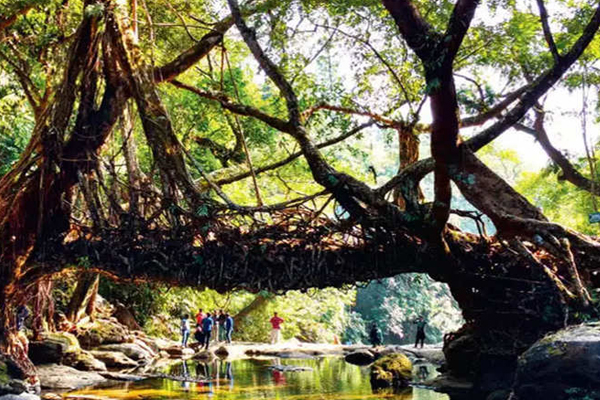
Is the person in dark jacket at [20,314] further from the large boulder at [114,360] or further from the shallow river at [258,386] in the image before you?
the large boulder at [114,360]

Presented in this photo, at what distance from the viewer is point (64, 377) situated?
39.0ft

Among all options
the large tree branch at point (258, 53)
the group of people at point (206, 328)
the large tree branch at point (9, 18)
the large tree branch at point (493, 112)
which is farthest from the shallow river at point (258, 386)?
the large tree branch at point (9, 18)

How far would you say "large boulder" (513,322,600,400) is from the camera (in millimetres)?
5734

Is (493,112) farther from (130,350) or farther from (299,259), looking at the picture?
(130,350)

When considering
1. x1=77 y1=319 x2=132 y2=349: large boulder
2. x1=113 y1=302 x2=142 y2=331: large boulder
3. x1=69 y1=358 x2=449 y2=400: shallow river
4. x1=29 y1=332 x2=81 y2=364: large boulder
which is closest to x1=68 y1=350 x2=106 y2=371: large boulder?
x1=29 y1=332 x2=81 y2=364: large boulder

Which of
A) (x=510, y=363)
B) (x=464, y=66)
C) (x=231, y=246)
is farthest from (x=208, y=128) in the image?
(x=510, y=363)

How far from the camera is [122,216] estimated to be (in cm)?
886

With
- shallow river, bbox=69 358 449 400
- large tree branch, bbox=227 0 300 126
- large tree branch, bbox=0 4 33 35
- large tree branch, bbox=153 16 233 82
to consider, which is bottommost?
shallow river, bbox=69 358 449 400

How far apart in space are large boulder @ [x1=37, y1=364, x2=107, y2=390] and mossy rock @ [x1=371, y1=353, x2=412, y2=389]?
498 cm

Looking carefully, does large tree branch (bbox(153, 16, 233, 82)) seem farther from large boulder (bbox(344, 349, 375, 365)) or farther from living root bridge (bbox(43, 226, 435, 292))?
large boulder (bbox(344, 349, 375, 365))

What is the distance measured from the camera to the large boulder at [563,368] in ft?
18.8

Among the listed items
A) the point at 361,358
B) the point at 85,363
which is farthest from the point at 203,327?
the point at 85,363

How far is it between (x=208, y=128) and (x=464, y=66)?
6975 mm

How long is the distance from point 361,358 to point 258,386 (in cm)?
586
